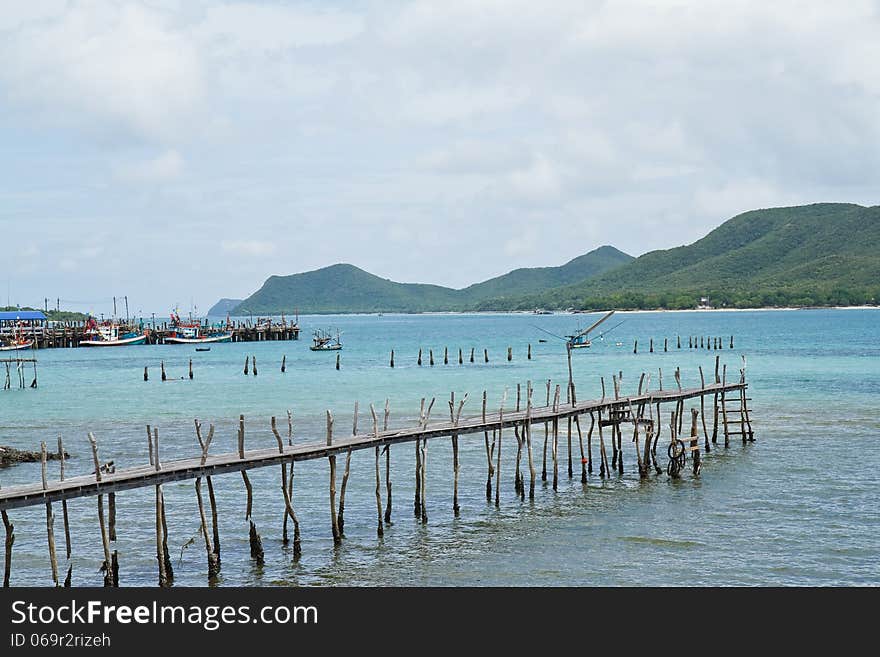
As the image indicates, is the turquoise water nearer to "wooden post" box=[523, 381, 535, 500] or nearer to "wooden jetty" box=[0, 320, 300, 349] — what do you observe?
"wooden post" box=[523, 381, 535, 500]

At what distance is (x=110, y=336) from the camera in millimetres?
147000

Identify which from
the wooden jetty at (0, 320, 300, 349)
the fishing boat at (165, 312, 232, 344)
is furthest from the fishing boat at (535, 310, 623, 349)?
the fishing boat at (165, 312, 232, 344)

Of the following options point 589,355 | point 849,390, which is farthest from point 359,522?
point 589,355

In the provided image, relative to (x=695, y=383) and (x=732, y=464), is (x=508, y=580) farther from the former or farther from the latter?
(x=695, y=383)

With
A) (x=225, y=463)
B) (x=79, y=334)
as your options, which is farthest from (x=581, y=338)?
(x=225, y=463)

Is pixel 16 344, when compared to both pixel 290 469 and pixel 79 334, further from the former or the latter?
pixel 290 469

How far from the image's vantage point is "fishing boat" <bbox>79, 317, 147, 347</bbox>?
147 m

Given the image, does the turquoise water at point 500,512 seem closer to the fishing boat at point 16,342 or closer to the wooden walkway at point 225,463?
the wooden walkway at point 225,463

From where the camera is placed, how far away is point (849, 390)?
2552 inches

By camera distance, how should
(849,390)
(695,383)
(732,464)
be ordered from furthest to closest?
(695,383)
(849,390)
(732,464)

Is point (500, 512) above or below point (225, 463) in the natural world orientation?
below

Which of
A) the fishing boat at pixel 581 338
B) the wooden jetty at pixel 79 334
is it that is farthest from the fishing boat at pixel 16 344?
the fishing boat at pixel 581 338
